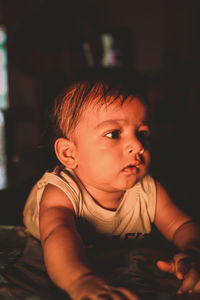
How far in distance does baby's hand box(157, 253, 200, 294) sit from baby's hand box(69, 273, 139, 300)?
0.35ft

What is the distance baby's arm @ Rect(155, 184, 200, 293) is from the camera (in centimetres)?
43

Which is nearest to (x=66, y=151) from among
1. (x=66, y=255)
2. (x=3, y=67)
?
(x=66, y=255)

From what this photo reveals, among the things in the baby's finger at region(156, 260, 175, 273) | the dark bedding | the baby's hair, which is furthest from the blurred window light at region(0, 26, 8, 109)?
the baby's finger at region(156, 260, 175, 273)

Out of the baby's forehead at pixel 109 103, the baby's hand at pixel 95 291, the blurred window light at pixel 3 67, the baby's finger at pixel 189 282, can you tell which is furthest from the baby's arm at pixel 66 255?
the blurred window light at pixel 3 67

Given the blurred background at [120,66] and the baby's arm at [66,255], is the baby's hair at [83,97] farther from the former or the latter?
the baby's arm at [66,255]

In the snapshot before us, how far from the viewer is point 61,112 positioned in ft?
2.18

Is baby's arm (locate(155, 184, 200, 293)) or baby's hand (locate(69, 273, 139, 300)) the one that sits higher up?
baby's hand (locate(69, 273, 139, 300))

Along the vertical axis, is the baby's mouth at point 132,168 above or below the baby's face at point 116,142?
below

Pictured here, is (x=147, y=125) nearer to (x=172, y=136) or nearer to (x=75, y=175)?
(x=75, y=175)

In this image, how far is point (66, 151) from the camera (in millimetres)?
675

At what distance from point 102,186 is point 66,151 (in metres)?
0.13

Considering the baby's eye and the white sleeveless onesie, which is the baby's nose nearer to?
the baby's eye

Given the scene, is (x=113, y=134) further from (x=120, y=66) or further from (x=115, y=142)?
(x=120, y=66)

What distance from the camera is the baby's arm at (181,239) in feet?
1.40
